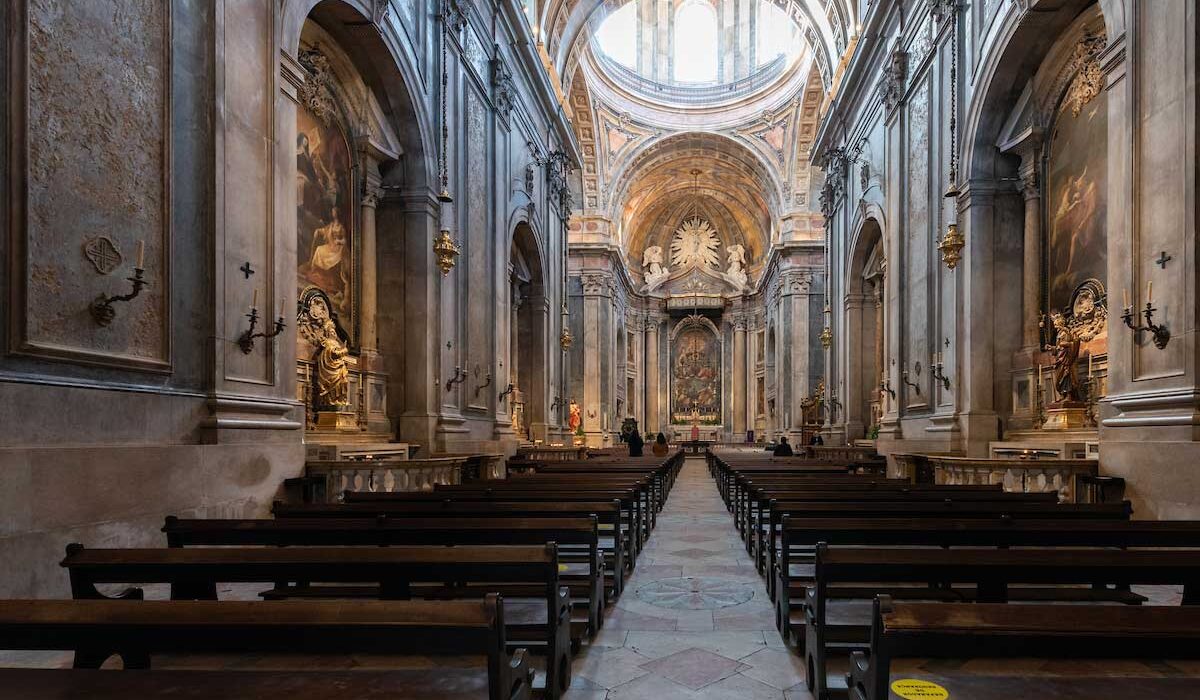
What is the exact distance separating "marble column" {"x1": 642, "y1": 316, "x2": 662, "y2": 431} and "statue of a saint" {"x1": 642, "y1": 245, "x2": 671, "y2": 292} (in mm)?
2023

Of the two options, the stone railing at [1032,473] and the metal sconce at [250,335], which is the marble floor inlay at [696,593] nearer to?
the stone railing at [1032,473]

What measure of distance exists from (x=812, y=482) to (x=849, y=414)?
1316 cm

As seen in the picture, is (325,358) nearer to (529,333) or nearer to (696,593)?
(696,593)

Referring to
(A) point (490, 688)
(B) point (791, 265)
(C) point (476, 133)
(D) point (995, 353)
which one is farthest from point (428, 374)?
(B) point (791, 265)

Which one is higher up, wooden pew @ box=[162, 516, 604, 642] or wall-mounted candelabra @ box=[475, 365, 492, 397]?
wall-mounted candelabra @ box=[475, 365, 492, 397]

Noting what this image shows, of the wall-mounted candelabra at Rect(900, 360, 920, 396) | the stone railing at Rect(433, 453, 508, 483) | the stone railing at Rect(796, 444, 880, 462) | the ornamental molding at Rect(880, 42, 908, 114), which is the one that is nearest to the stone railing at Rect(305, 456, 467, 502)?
the stone railing at Rect(433, 453, 508, 483)

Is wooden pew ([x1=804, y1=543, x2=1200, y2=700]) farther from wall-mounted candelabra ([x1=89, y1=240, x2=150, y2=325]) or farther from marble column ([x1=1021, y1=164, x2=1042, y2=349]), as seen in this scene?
marble column ([x1=1021, y1=164, x2=1042, y2=349])

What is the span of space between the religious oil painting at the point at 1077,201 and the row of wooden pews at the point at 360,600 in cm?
812

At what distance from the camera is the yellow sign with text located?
1.85 metres

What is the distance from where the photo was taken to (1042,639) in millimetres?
1731

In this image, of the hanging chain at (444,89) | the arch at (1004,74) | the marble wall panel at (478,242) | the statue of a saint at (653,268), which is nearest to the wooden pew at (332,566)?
the hanging chain at (444,89)

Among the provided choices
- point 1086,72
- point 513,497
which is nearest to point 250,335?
point 513,497

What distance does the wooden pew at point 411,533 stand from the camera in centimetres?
380

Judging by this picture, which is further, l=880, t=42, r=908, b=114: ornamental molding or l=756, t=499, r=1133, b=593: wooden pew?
l=880, t=42, r=908, b=114: ornamental molding
